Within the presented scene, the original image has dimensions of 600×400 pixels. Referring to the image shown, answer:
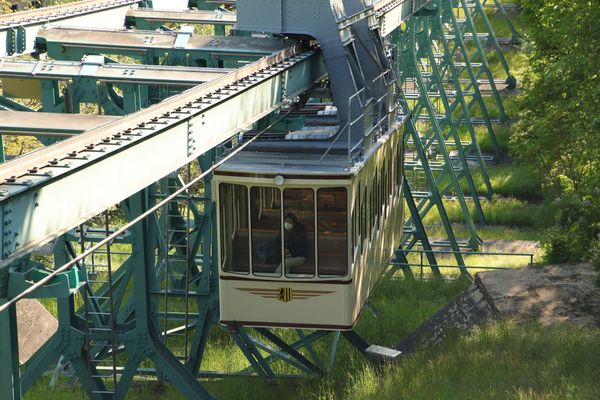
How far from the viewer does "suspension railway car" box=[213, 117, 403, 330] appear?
15094 millimetres

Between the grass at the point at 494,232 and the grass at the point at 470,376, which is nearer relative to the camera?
the grass at the point at 470,376

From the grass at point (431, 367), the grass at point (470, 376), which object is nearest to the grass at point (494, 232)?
the grass at point (431, 367)

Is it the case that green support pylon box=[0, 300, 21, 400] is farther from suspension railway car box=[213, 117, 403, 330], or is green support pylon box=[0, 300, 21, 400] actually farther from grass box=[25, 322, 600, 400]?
suspension railway car box=[213, 117, 403, 330]

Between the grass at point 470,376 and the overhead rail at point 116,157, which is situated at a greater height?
the overhead rail at point 116,157

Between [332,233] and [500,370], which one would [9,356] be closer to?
[332,233]

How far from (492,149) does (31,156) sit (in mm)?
34715

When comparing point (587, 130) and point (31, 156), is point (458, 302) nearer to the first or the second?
point (587, 130)

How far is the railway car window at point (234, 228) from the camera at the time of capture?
49.9 feet

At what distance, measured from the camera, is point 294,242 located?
15281 millimetres

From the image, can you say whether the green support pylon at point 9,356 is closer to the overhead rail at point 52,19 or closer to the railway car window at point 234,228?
the railway car window at point 234,228

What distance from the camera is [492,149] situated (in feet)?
140

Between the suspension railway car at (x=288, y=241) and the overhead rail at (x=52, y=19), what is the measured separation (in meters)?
3.68

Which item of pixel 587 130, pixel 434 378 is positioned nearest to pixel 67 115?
pixel 434 378

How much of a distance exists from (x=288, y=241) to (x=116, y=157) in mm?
5543
